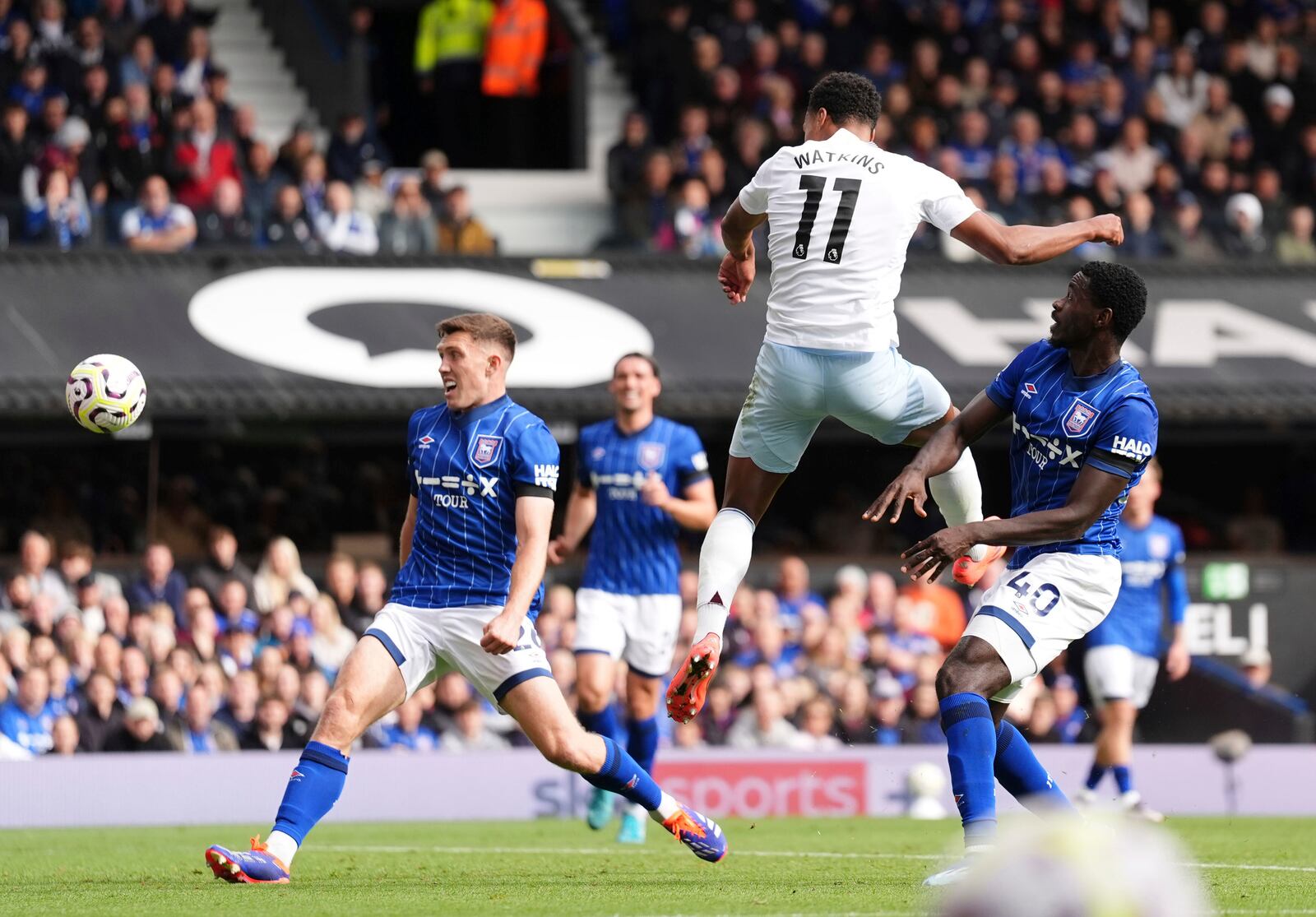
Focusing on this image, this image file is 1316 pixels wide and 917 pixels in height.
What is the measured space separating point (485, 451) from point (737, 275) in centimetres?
132

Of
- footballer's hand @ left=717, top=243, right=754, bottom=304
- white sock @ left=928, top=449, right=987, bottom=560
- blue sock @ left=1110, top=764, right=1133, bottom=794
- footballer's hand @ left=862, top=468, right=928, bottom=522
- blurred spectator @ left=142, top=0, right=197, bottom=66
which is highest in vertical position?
footballer's hand @ left=717, top=243, right=754, bottom=304

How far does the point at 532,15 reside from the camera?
69.6 feet

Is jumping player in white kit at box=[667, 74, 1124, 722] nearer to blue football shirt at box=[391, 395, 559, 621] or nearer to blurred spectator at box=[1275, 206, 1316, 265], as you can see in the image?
blue football shirt at box=[391, 395, 559, 621]

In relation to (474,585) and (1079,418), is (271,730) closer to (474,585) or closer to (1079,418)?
(474,585)

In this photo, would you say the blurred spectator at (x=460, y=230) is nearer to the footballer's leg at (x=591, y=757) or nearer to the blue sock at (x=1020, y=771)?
the footballer's leg at (x=591, y=757)

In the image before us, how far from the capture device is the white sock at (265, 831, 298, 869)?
7535mm

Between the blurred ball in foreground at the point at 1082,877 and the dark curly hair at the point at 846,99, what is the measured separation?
4.92m

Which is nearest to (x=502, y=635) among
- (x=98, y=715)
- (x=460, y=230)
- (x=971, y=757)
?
(x=971, y=757)

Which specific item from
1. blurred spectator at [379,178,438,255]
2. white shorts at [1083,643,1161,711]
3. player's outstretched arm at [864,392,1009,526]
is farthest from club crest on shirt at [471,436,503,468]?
blurred spectator at [379,178,438,255]

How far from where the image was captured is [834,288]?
784cm

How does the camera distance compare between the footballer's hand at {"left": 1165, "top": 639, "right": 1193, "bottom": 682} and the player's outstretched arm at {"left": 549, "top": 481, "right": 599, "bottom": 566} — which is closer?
the player's outstretched arm at {"left": 549, "top": 481, "right": 599, "bottom": 566}

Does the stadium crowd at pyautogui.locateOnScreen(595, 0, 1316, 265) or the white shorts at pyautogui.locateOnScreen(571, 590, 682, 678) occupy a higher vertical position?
the stadium crowd at pyautogui.locateOnScreen(595, 0, 1316, 265)

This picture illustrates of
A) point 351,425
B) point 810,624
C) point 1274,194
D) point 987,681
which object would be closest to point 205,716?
point 351,425

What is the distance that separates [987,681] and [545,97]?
51.7 ft
